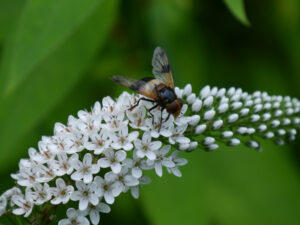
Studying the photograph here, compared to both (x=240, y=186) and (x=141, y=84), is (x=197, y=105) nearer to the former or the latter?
(x=141, y=84)

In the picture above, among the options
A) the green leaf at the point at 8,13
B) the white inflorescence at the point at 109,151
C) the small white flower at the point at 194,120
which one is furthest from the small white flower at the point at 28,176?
the green leaf at the point at 8,13

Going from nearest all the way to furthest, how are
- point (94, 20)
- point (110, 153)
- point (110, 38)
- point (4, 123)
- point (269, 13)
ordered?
point (110, 153) < point (4, 123) < point (94, 20) < point (110, 38) < point (269, 13)

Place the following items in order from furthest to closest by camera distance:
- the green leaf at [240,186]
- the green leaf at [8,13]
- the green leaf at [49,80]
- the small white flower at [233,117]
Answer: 1. the green leaf at [8,13]
2. the green leaf at [240,186]
3. the green leaf at [49,80]
4. the small white flower at [233,117]

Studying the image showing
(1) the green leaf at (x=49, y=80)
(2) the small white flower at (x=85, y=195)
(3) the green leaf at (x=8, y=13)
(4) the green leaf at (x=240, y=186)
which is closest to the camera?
(2) the small white flower at (x=85, y=195)

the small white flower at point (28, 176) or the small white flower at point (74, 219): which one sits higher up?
the small white flower at point (28, 176)

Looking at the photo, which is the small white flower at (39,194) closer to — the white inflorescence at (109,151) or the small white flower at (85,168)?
the white inflorescence at (109,151)

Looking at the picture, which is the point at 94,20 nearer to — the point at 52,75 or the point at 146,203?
the point at 52,75

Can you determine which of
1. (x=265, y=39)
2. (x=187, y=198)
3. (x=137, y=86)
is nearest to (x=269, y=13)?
(x=265, y=39)
